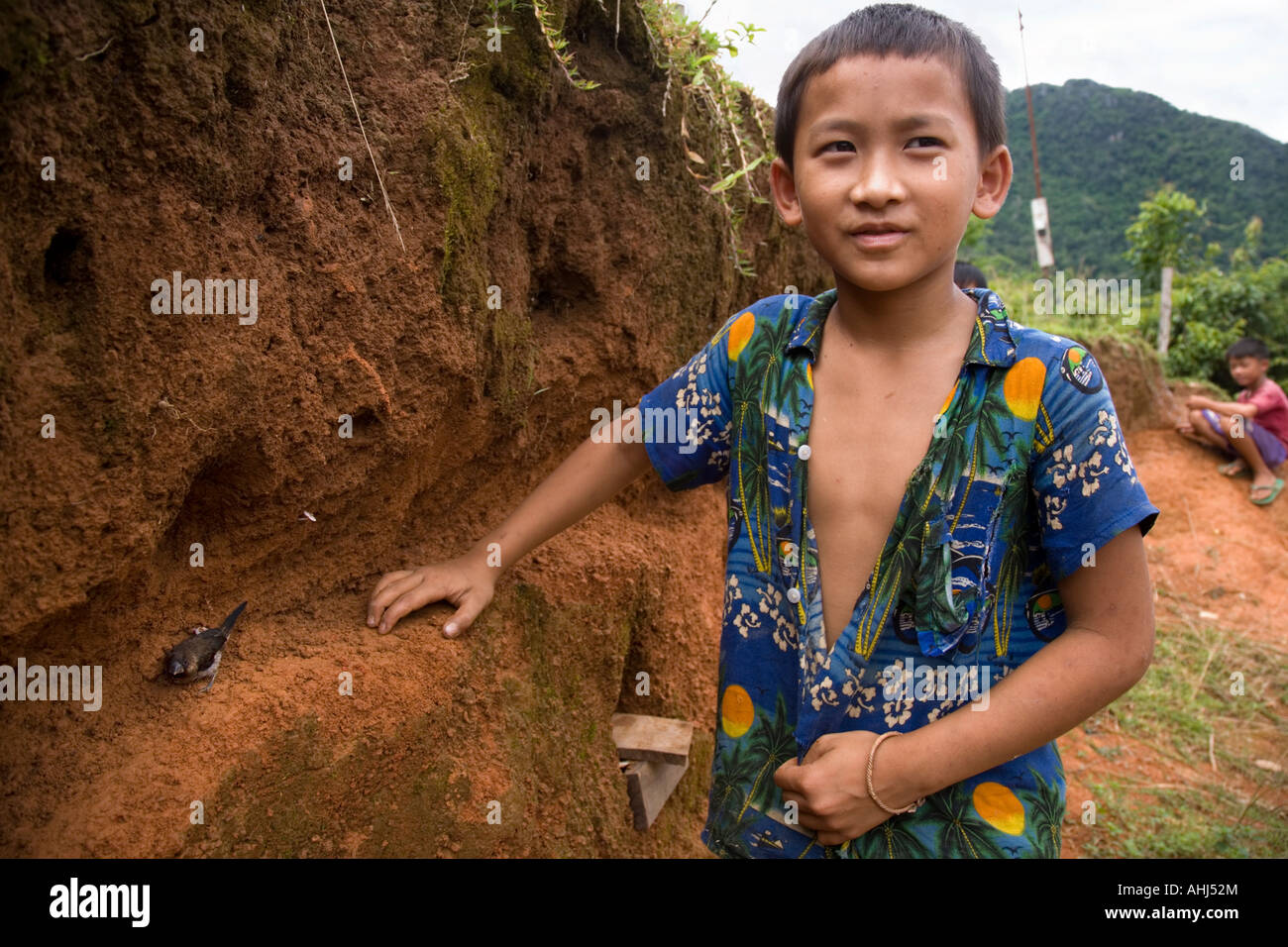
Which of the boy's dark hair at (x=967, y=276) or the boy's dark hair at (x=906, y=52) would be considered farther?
the boy's dark hair at (x=967, y=276)

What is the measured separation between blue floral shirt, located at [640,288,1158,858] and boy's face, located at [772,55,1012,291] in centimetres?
23

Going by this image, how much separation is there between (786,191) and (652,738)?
1.65m

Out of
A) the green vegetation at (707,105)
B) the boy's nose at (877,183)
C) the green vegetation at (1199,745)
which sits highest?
the green vegetation at (707,105)

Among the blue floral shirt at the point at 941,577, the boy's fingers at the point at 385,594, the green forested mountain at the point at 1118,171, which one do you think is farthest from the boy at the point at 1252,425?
the green forested mountain at the point at 1118,171

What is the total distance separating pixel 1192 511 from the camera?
8164 mm

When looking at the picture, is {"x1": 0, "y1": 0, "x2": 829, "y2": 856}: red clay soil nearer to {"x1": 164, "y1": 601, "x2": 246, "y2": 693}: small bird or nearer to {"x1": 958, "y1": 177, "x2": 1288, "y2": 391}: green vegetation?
{"x1": 164, "y1": 601, "x2": 246, "y2": 693}: small bird

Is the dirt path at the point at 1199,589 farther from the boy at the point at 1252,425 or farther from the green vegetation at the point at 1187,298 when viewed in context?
the green vegetation at the point at 1187,298

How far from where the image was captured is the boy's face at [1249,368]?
8.80 meters

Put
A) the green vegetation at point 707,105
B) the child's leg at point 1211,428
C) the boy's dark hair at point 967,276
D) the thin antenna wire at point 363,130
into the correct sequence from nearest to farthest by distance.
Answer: the thin antenna wire at point 363,130
the green vegetation at point 707,105
the boy's dark hair at point 967,276
the child's leg at point 1211,428

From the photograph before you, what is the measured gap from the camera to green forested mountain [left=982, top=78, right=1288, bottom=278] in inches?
981

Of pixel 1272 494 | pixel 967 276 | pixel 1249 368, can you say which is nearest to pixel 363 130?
pixel 967 276

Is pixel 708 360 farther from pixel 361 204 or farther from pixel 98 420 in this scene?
pixel 98 420

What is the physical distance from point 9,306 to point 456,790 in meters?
1.34

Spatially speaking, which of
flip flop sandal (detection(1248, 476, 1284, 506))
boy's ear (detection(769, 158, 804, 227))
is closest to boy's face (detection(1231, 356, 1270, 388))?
flip flop sandal (detection(1248, 476, 1284, 506))
